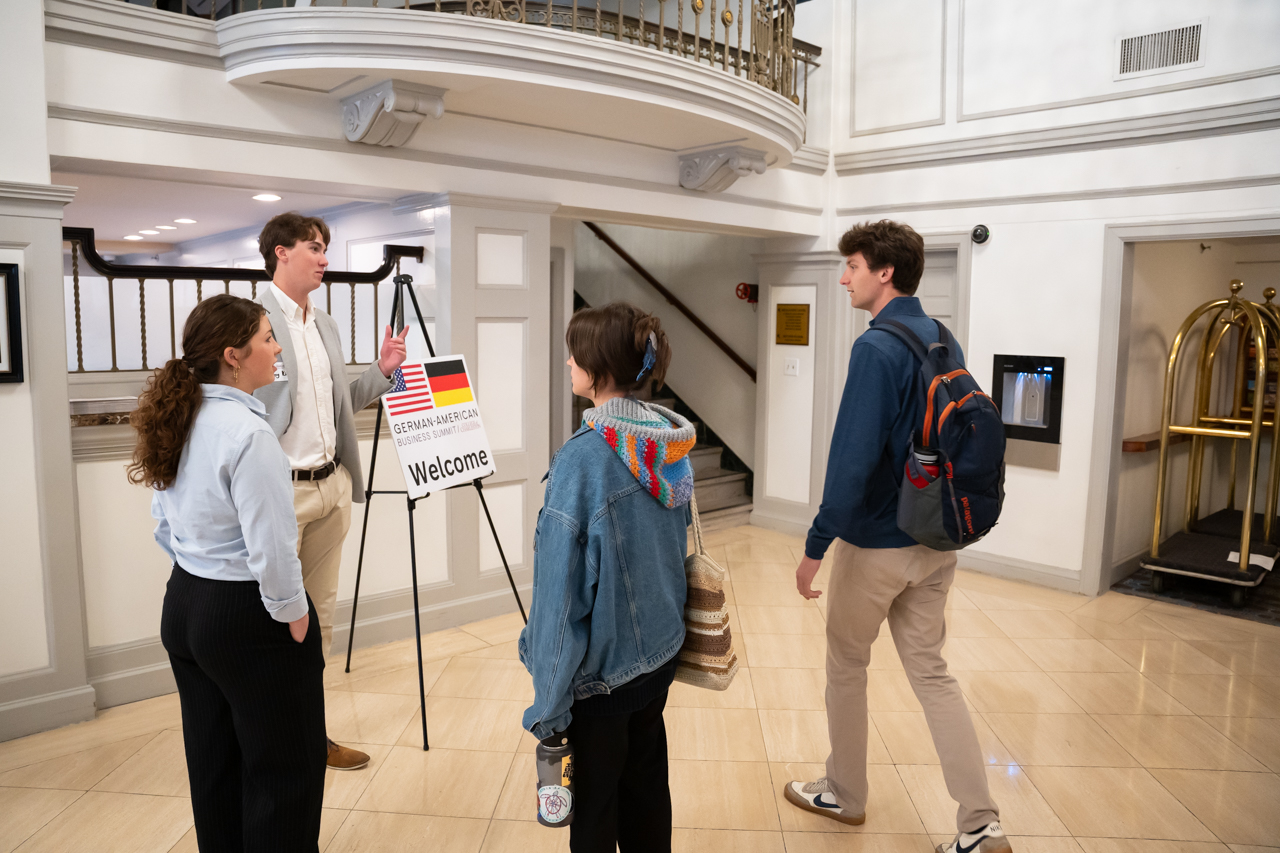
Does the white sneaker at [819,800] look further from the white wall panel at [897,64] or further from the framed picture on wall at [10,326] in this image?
the white wall panel at [897,64]

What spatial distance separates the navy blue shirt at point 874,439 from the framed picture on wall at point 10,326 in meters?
2.72

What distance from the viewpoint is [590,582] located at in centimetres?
156

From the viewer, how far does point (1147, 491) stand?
5.56 m

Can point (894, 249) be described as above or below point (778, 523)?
above

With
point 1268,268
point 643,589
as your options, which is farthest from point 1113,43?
point 643,589

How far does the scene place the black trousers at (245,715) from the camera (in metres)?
1.74

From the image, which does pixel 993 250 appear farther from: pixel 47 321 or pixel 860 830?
pixel 47 321

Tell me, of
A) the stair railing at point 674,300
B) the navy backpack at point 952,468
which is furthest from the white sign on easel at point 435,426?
the stair railing at point 674,300

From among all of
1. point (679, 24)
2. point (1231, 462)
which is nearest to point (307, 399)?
point (679, 24)

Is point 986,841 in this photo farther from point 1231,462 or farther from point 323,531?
point 1231,462

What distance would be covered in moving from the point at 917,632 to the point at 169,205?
17.4 ft

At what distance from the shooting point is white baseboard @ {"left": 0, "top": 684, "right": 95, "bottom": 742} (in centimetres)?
299

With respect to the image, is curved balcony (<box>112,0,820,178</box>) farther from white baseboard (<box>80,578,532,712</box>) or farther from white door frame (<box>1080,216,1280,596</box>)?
white baseboard (<box>80,578,532,712</box>)

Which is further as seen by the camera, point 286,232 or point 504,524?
point 504,524
